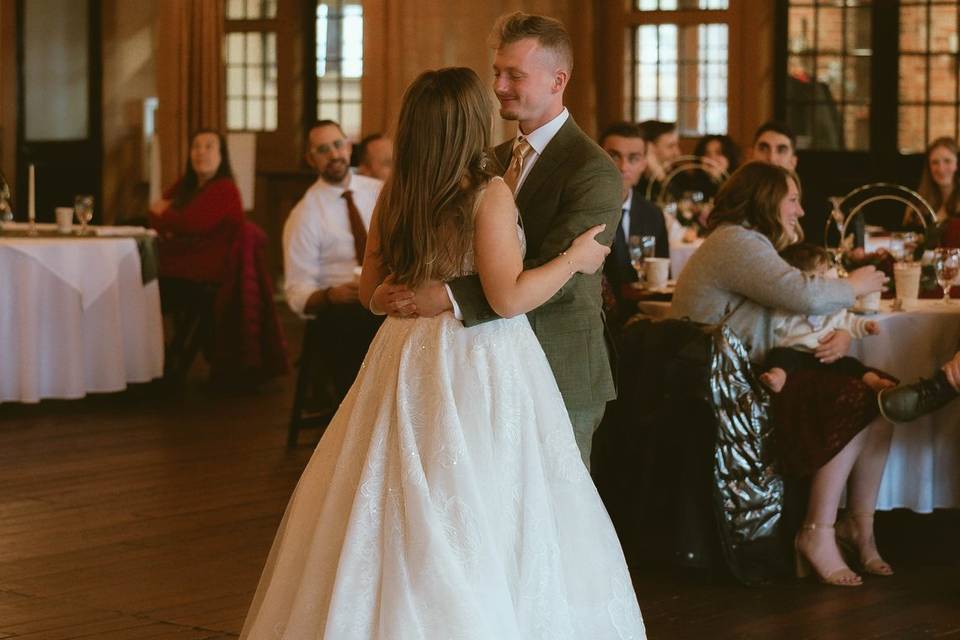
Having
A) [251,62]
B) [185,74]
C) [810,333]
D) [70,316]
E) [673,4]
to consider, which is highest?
[673,4]

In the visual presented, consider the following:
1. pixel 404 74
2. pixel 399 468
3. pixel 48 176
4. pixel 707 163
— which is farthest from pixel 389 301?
pixel 48 176

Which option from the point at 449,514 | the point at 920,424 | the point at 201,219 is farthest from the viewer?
the point at 201,219

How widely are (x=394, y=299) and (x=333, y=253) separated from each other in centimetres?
Answer: 356

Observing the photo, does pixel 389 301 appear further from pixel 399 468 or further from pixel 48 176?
pixel 48 176

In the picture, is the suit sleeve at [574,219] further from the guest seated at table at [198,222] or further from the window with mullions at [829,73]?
the window with mullions at [829,73]

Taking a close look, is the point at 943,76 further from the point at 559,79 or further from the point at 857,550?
the point at 559,79

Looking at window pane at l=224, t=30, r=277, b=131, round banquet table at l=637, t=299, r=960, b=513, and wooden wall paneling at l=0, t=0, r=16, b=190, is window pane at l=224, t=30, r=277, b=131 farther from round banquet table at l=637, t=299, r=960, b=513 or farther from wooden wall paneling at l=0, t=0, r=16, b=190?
round banquet table at l=637, t=299, r=960, b=513

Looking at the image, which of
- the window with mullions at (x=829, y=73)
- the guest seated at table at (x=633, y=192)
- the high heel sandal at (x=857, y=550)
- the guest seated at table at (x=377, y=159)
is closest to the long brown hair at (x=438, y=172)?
the high heel sandal at (x=857, y=550)

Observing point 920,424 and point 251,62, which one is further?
point 251,62

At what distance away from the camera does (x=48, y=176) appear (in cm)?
1496

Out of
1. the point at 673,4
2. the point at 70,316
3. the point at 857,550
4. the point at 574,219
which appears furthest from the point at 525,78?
the point at 673,4

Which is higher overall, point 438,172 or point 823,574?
point 438,172

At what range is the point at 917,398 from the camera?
451cm

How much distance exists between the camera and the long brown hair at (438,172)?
3039mm
